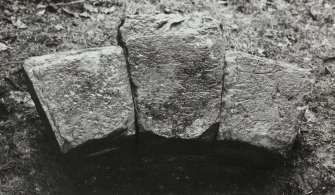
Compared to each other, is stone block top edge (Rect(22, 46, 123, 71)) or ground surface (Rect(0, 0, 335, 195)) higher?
stone block top edge (Rect(22, 46, 123, 71))

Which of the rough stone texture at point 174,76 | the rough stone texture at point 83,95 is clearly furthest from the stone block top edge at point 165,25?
the rough stone texture at point 83,95

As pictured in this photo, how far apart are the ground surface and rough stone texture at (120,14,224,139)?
273 mm

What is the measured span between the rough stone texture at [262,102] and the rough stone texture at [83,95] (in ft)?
1.90

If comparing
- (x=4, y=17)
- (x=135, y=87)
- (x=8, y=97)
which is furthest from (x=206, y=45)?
(x=4, y=17)

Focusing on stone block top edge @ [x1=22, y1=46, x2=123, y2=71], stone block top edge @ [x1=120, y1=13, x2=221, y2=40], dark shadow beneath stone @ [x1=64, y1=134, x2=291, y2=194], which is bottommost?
dark shadow beneath stone @ [x1=64, y1=134, x2=291, y2=194]

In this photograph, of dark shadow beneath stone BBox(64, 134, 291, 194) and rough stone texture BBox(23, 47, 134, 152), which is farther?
dark shadow beneath stone BBox(64, 134, 291, 194)

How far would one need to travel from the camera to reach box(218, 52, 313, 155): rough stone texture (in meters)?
2.45

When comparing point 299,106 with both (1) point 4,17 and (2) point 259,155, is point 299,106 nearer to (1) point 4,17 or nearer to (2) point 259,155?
(2) point 259,155

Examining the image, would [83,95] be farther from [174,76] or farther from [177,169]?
[177,169]

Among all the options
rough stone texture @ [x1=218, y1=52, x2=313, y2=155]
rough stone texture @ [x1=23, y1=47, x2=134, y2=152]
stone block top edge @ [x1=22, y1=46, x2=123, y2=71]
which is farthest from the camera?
rough stone texture @ [x1=218, y1=52, x2=313, y2=155]

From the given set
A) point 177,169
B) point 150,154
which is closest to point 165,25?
point 150,154

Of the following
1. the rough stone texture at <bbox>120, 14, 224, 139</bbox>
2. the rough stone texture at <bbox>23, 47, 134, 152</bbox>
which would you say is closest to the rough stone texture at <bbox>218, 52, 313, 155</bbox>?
the rough stone texture at <bbox>120, 14, 224, 139</bbox>

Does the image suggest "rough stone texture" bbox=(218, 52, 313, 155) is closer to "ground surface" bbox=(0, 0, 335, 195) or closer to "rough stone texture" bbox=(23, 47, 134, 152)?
"ground surface" bbox=(0, 0, 335, 195)

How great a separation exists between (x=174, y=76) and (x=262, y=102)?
52 cm
